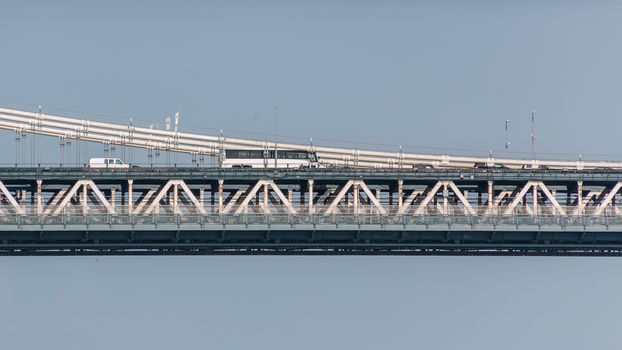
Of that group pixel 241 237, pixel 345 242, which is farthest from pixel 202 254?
pixel 345 242

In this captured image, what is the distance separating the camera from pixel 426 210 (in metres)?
181

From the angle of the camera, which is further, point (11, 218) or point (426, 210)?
point (426, 210)

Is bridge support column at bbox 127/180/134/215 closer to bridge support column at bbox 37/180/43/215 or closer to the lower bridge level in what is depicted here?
the lower bridge level

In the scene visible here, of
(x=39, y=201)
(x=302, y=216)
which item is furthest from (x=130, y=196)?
(x=302, y=216)

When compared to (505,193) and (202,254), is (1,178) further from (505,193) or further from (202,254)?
(505,193)

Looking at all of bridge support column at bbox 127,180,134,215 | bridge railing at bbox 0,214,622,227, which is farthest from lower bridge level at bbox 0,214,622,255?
bridge support column at bbox 127,180,134,215

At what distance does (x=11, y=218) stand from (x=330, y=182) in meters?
35.0

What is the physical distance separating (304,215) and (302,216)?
663mm

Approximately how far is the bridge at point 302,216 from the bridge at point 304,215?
14 centimetres

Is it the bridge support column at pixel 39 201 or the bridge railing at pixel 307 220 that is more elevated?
the bridge support column at pixel 39 201

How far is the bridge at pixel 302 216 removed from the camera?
545 ft

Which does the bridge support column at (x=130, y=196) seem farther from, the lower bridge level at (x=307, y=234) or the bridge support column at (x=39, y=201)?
the bridge support column at (x=39, y=201)

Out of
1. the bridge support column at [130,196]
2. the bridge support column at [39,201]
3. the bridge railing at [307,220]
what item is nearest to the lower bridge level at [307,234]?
the bridge railing at [307,220]

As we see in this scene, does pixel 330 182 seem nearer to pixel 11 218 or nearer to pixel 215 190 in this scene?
pixel 215 190
